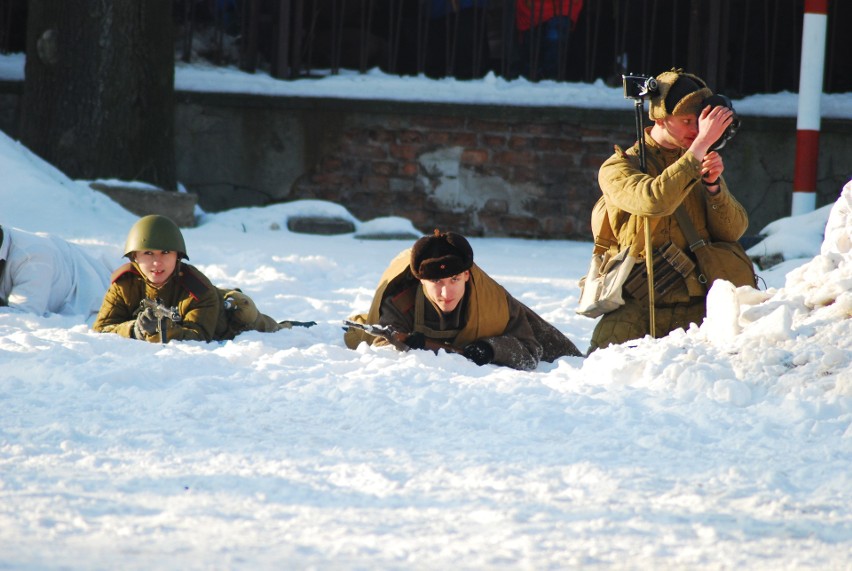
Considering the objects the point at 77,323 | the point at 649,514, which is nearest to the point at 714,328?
the point at 649,514

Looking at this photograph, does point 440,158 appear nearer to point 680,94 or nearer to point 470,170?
point 470,170

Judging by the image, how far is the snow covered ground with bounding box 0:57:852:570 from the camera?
8.57ft

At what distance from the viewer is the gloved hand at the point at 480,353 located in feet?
14.8

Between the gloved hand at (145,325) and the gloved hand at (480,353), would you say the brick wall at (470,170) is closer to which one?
the gloved hand at (145,325)

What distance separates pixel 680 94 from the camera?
14.4 ft

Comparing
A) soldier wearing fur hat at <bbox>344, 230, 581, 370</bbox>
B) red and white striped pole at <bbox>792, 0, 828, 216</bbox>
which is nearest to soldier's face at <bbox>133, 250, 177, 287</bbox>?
soldier wearing fur hat at <bbox>344, 230, 581, 370</bbox>

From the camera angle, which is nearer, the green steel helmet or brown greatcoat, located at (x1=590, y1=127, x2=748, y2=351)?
brown greatcoat, located at (x1=590, y1=127, x2=748, y2=351)

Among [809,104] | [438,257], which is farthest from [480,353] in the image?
[809,104]

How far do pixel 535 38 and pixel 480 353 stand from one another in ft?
17.4

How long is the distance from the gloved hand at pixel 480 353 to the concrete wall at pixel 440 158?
4.77 m

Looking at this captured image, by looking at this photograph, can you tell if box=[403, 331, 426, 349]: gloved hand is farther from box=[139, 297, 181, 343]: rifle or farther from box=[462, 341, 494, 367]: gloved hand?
box=[139, 297, 181, 343]: rifle

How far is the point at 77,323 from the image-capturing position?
5.48 meters

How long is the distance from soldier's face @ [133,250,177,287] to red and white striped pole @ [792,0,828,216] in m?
4.66

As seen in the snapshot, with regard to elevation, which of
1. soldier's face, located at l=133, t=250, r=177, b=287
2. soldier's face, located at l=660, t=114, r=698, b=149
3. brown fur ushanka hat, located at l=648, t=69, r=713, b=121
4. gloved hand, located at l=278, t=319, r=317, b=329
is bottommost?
gloved hand, located at l=278, t=319, r=317, b=329
